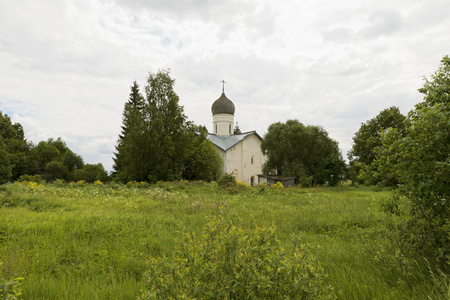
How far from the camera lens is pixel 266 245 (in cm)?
303

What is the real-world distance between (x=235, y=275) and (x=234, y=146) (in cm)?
3927

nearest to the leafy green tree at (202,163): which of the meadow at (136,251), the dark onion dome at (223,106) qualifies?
the dark onion dome at (223,106)

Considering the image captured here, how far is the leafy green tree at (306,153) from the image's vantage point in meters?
33.0

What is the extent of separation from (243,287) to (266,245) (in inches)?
22.4

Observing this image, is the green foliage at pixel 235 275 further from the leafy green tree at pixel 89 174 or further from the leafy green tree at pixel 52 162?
the leafy green tree at pixel 52 162

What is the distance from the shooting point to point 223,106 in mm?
46344

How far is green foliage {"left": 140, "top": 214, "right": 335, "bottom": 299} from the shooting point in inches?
99.5

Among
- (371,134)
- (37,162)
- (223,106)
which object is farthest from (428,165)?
(37,162)

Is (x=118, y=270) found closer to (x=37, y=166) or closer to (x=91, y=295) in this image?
(x=91, y=295)

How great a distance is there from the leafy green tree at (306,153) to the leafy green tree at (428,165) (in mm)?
28471

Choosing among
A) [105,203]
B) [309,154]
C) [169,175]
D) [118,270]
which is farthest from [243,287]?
[309,154]

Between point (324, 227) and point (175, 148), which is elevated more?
point (175, 148)

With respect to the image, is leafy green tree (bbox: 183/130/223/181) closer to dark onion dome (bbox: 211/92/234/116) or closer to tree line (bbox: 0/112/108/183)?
dark onion dome (bbox: 211/92/234/116)

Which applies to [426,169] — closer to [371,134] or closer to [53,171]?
[371,134]
